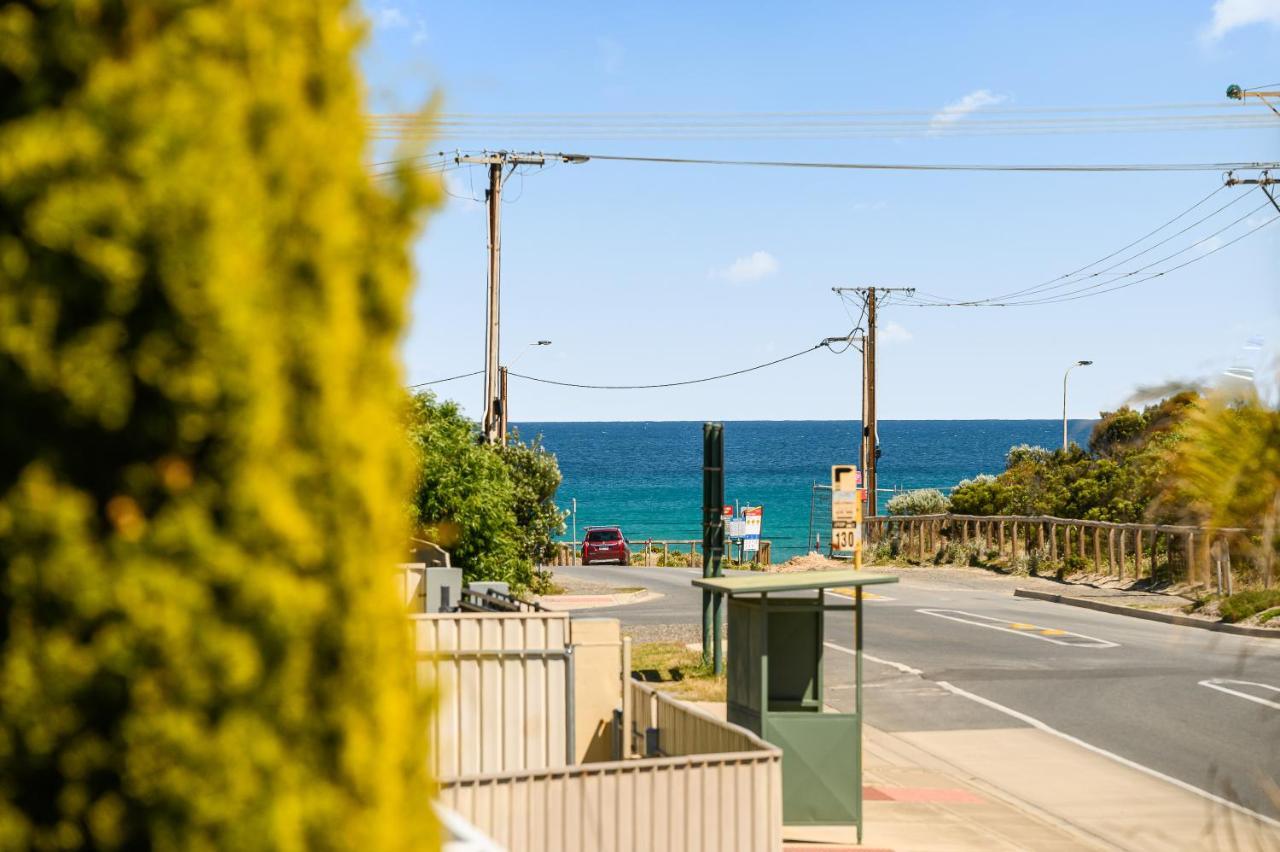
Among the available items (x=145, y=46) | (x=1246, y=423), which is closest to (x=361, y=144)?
(x=145, y=46)

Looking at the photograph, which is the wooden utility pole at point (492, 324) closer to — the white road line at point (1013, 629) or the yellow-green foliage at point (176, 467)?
the white road line at point (1013, 629)

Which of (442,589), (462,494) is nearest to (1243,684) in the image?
(442,589)

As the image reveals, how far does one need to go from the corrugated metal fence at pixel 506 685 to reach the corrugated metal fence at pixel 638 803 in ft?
7.13

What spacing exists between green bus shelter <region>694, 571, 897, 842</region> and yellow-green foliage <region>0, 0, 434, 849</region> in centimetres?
768

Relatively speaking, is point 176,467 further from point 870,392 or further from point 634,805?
point 870,392

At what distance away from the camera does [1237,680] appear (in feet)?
60.6

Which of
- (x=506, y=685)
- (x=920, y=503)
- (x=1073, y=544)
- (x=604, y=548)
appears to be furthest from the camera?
(x=604, y=548)

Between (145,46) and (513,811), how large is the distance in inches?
227

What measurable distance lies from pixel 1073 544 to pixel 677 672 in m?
18.0

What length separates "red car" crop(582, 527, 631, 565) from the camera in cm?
5062

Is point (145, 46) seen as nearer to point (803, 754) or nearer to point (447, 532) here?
point (447, 532)

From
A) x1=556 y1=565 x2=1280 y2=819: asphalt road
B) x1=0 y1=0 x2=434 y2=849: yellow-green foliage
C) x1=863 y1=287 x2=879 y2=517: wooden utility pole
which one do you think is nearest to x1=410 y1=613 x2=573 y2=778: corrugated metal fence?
x1=556 y1=565 x2=1280 y2=819: asphalt road

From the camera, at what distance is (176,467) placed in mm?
2742

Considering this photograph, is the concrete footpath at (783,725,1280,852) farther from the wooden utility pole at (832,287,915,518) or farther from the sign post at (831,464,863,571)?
the wooden utility pole at (832,287,915,518)
